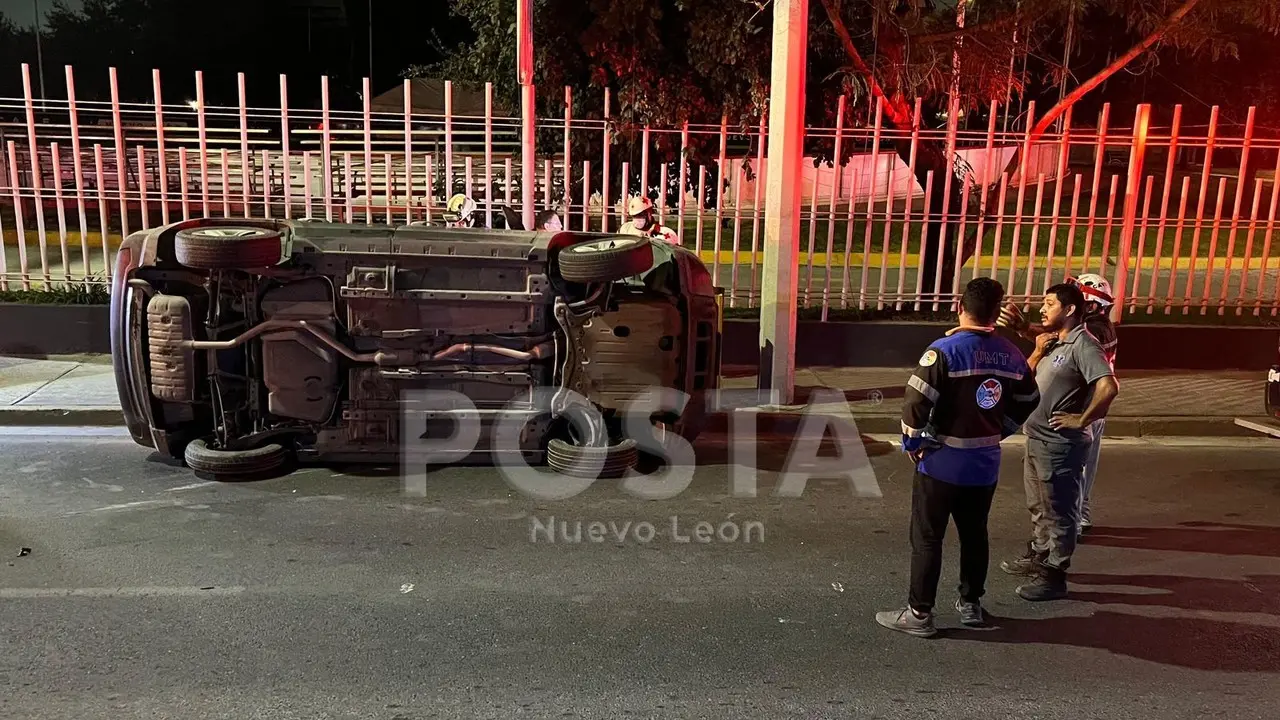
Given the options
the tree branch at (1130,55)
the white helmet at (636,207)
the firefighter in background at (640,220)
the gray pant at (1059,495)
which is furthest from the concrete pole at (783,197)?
the gray pant at (1059,495)

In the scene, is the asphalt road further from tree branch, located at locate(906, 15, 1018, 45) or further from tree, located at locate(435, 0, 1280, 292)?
tree branch, located at locate(906, 15, 1018, 45)

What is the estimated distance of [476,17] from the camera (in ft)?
37.0

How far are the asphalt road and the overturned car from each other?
323 millimetres

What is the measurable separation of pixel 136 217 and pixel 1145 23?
17.0m

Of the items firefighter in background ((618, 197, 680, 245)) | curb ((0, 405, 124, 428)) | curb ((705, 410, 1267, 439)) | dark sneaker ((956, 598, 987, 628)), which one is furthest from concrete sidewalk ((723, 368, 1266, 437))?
curb ((0, 405, 124, 428))

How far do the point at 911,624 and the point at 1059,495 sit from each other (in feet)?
3.33

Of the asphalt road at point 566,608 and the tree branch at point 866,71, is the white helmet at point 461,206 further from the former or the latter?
the tree branch at point 866,71

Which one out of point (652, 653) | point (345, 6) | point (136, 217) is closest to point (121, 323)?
point (652, 653)

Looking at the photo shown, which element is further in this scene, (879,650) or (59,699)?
(879,650)

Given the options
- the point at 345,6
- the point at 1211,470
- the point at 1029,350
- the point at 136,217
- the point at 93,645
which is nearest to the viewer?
the point at 93,645

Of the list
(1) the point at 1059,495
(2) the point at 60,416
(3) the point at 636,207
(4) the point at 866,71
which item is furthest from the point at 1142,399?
(2) the point at 60,416

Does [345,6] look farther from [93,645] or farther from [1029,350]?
[93,645]

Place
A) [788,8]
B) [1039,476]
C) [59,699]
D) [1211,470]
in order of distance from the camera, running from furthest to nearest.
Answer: [788,8], [1211,470], [1039,476], [59,699]

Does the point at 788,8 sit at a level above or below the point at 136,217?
above
